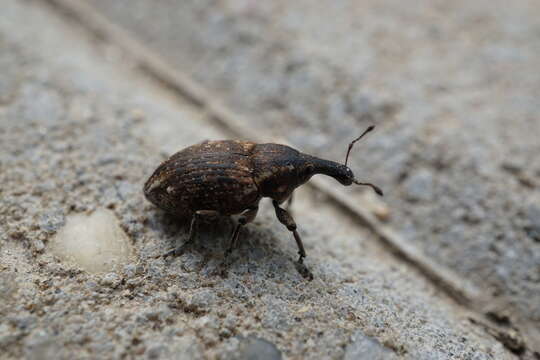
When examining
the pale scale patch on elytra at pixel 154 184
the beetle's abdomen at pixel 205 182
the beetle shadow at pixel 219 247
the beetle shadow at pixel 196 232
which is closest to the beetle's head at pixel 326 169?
the beetle's abdomen at pixel 205 182

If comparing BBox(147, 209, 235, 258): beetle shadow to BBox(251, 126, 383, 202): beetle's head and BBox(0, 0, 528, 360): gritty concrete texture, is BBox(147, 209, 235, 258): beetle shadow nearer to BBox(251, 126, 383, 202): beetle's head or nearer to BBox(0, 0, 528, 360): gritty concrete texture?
BBox(0, 0, 528, 360): gritty concrete texture

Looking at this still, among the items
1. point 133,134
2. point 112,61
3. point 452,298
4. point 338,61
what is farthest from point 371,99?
point 112,61

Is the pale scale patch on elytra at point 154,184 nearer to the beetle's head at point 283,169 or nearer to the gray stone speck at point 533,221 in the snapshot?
the beetle's head at point 283,169

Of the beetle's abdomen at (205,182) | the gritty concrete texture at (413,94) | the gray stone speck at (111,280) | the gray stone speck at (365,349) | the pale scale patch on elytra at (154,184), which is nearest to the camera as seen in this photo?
the gray stone speck at (365,349)

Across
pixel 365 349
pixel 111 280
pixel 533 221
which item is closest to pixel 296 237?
pixel 365 349

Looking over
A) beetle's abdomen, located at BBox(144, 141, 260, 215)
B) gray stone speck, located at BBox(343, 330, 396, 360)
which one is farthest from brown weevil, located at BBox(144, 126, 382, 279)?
gray stone speck, located at BBox(343, 330, 396, 360)

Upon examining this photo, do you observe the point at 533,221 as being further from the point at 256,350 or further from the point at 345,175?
the point at 256,350
